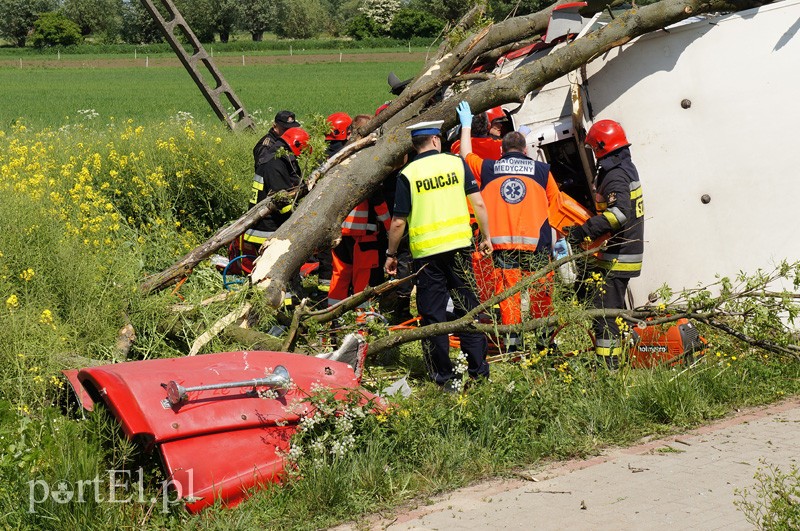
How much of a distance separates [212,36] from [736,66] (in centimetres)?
7742

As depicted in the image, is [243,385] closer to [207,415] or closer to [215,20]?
[207,415]

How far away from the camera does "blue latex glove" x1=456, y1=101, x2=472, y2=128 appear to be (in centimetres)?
816

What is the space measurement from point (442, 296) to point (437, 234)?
0.45 m

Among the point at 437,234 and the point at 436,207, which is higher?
the point at 436,207

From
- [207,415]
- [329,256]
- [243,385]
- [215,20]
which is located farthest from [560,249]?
[215,20]

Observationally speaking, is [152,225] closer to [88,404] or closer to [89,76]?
[88,404]

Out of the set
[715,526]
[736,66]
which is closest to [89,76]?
[736,66]

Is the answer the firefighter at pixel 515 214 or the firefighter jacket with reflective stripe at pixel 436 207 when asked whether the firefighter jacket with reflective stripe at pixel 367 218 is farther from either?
the firefighter jacket with reflective stripe at pixel 436 207

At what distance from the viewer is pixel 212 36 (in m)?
80.8

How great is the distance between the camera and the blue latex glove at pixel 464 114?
8164 mm

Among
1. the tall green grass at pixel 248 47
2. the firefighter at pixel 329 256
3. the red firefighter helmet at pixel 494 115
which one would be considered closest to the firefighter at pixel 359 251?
the firefighter at pixel 329 256

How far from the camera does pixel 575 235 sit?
24.8 ft

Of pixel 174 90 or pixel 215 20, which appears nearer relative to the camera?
pixel 174 90

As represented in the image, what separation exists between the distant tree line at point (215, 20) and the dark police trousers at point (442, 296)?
57.7 metres
